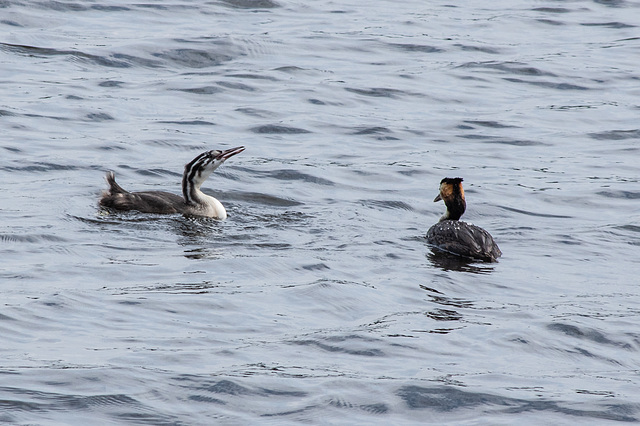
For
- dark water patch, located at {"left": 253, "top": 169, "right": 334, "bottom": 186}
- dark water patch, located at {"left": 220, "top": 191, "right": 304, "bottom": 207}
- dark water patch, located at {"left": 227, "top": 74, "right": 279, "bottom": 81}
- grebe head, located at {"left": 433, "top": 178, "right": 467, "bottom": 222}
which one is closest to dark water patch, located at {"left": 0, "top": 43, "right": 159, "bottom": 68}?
dark water patch, located at {"left": 227, "top": 74, "right": 279, "bottom": 81}

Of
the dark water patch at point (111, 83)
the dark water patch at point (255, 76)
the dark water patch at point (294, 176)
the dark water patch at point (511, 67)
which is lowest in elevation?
the dark water patch at point (294, 176)

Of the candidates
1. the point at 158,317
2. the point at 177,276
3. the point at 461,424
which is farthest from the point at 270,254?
the point at 461,424

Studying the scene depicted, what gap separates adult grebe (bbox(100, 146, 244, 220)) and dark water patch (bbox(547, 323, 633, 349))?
4748 millimetres

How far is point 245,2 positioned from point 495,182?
12.5 m

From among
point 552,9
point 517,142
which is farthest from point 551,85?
point 552,9

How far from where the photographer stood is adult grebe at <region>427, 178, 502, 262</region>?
37.4 ft

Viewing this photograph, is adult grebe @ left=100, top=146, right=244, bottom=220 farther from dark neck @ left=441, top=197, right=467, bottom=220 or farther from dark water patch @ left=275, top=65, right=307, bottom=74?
dark water patch @ left=275, top=65, right=307, bottom=74

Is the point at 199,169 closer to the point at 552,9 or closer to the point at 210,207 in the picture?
the point at 210,207

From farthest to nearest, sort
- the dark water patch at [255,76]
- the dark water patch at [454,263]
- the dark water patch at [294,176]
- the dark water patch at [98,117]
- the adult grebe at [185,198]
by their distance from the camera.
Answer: the dark water patch at [255,76], the dark water patch at [98,117], the dark water patch at [294,176], the adult grebe at [185,198], the dark water patch at [454,263]

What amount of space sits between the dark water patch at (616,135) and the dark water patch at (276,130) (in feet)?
13.9

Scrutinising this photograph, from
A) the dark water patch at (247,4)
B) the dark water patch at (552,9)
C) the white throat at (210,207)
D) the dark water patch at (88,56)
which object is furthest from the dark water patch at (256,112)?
the dark water patch at (552,9)

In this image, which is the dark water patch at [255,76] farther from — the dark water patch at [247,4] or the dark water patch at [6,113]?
the dark water patch at [247,4]

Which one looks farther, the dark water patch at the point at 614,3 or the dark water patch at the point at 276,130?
the dark water patch at the point at 614,3

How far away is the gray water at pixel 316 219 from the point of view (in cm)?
752
